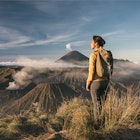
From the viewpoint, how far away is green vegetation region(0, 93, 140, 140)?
212 inches

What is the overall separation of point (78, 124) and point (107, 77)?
126 centimetres

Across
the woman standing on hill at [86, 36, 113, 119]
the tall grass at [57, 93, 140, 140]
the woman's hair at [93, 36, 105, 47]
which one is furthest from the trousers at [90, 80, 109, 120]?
the woman's hair at [93, 36, 105, 47]

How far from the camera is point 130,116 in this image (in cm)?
623

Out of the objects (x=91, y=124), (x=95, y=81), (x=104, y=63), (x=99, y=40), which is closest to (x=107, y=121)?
(x=91, y=124)

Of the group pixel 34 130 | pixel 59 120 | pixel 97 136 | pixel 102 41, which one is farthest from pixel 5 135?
pixel 102 41

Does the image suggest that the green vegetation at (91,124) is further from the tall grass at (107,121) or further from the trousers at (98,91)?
the trousers at (98,91)

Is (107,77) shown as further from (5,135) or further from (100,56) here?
(5,135)

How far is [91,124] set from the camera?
18.5 ft

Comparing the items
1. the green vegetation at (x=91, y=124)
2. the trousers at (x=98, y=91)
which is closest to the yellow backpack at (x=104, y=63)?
the trousers at (x=98, y=91)

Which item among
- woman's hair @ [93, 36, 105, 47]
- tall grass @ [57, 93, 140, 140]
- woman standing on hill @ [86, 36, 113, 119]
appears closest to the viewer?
tall grass @ [57, 93, 140, 140]

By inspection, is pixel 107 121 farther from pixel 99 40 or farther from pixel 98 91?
pixel 99 40

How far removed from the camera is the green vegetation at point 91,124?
5.39 meters

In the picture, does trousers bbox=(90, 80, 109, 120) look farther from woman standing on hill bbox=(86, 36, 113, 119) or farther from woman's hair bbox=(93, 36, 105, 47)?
woman's hair bbox=(93, 36, 105, 47)

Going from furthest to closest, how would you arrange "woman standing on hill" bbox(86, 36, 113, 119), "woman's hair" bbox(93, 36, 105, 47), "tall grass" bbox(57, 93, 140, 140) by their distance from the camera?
"woman's hair" bbox(93, 36, 105, 47) < "woman standing on hill" bbox(86, 36, 113, 119) < "tall grass" bbox(57, 93, 140, 140)
